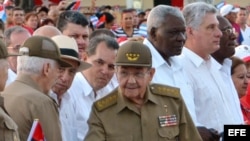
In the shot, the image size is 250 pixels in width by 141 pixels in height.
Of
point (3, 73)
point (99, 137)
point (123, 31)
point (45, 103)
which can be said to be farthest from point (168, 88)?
point (123, 31)

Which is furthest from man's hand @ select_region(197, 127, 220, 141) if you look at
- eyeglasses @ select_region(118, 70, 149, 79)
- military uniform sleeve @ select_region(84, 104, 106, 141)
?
military uniform sleeve @ select_region(84, 104, 106, 141)

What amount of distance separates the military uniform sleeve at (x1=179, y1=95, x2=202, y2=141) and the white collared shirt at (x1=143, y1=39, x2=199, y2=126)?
72 centimetres

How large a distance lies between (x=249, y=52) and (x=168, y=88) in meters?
4.08

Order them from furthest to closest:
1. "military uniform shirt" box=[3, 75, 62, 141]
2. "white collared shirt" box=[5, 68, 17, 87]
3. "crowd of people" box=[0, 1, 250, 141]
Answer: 1. "white collared shirt" box=[5, 68, 17, 87]
2. "crowd of people" box=[0, 1, 250, 141]
3. "military uniform shirt" box=[3, 75, 62, 141]

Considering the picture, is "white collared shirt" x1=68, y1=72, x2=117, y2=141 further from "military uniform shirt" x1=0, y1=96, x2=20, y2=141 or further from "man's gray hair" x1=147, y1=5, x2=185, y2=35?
"military uniform shirt" x1=0, y1=96, x2=20, y2=141

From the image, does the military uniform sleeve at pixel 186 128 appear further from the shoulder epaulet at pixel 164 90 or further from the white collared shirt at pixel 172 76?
the white collared shirt at pixel 172 76

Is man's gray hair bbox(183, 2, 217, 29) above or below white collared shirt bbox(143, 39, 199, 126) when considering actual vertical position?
above

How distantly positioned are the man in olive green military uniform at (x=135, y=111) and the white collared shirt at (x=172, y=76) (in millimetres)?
792

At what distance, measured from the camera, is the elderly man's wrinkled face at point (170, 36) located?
687 centimetres

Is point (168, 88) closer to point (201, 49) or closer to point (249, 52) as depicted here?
point (201, 49)

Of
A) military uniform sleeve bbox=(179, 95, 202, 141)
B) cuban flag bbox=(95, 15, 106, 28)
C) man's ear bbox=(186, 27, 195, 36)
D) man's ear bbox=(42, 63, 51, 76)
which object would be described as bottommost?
cuban flag bbox=(95, 15, 106, 28)

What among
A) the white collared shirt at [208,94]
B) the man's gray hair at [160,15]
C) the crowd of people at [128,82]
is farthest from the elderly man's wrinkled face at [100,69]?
the white collared shirt at [208,94]

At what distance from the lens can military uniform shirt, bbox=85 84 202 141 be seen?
5762mm

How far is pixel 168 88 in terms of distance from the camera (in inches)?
239
